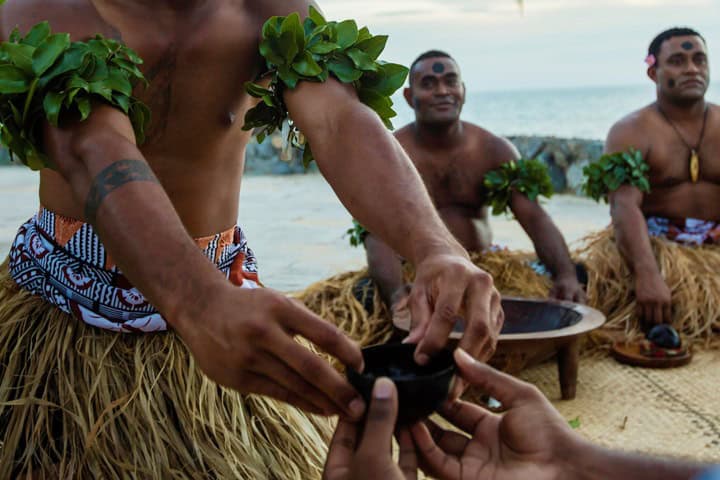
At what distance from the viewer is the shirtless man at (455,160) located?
4.08 metres

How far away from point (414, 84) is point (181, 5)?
7.93ft

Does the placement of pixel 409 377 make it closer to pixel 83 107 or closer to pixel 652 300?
pixel 83 107

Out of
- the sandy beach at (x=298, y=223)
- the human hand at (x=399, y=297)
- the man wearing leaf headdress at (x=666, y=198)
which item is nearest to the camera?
the human hand at (x=399, y=297)

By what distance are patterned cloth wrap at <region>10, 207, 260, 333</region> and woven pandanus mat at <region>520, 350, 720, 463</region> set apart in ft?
5.39

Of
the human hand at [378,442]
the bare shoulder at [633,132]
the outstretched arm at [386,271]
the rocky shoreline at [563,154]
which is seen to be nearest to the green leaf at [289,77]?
the human hand at [378,442]

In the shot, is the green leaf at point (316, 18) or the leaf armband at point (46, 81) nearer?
the leaf armband at point (46, 81)

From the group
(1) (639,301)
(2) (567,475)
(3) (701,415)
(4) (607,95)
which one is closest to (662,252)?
(1) (639,301)

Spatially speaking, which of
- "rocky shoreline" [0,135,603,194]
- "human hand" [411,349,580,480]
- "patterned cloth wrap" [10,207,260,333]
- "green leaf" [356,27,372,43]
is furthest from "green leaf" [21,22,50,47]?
"rocky shoreline" [0,135,603,194]

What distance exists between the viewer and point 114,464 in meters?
1.67

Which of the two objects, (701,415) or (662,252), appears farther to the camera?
(662,252)

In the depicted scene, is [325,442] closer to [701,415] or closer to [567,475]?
[567,475]

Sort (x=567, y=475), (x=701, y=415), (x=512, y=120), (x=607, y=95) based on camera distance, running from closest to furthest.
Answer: (x=567, y=475), (x=701, y=415), (x=512, y=120), (x=607, y=95)

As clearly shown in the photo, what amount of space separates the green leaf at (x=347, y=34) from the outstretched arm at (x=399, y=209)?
0.30 ft

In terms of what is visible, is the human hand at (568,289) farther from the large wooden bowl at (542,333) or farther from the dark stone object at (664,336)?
the large wooden bowl at (542,333)
